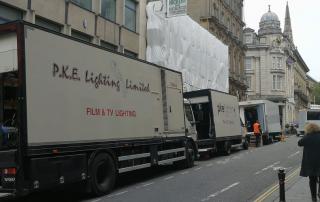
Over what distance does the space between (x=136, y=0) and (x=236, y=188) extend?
20686 mm

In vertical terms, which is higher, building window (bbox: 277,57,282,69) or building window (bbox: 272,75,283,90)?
building window (bbox: 277,57,282,69)

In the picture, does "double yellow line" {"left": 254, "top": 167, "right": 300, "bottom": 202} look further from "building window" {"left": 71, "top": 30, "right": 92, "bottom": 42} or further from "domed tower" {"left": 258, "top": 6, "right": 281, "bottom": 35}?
"domed tower" {"left": 258, "top": 6, "right": 281, "bottom": 35}


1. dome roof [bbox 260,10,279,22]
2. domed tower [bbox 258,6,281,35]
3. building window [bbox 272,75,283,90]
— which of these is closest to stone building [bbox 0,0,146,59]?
building window [bbox 272,75,283,90]

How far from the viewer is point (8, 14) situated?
20094mm

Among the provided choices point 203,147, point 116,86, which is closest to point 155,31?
point 203,147

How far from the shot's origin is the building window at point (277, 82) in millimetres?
100312

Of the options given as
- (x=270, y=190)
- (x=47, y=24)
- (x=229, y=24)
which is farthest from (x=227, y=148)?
(x=229, y=24)

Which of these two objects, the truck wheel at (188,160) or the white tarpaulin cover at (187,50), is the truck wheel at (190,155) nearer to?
the truck wheel at (188,160)

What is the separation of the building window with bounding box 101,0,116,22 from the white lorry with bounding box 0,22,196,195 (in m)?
12.5

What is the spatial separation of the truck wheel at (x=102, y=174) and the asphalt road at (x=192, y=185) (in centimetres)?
22

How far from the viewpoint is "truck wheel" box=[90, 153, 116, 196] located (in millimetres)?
12139

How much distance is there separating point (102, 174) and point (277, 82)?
91743 millimetres

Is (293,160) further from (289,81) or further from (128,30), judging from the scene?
(289,81)

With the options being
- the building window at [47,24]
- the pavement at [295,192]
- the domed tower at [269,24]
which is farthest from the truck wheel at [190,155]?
the domed tower at [269,24]
